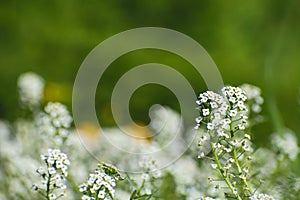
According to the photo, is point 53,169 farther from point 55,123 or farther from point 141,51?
point 141,51

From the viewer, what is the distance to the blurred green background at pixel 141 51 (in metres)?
5.52

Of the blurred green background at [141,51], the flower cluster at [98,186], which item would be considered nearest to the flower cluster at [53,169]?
the flower cluster at [98,186]

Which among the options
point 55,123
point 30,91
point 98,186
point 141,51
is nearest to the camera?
point 98,186

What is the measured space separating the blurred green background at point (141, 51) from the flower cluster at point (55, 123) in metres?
2.46

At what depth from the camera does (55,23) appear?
620 centimetres

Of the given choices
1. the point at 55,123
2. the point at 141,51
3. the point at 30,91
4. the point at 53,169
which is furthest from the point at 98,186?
the point at 141,51

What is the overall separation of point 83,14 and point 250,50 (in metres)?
1.47

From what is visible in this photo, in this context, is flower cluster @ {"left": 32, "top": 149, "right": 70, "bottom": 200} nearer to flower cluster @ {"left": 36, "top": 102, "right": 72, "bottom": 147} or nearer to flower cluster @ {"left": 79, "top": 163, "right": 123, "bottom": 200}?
flower cluster @ {"left": 79, "top": 163, "right": 123, "bottom": 200}

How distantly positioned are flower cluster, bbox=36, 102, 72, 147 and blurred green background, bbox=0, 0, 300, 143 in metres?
2.46

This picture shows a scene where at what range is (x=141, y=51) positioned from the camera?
5.99m

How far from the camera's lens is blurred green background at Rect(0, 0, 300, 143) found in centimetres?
552

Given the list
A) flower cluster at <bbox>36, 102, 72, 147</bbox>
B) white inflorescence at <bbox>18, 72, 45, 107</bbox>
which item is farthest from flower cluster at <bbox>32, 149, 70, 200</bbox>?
white inflorescence at <bbox>18, 72, 45, 107</bbox>

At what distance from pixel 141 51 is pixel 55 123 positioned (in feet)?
11.3

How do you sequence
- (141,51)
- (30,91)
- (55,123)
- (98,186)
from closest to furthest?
(98,186)
(55,123)
(30,91)
(141,51)
